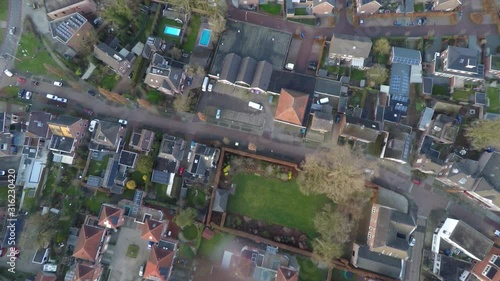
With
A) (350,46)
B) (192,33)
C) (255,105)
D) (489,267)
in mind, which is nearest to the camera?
(489,267)

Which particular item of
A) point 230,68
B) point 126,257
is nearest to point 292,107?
point 230,68

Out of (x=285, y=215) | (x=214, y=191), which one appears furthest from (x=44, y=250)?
(x=285, y=215)

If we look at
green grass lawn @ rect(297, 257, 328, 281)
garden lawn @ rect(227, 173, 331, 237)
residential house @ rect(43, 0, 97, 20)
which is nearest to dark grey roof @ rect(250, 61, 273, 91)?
garden lawn @ rect(227, 173, 331, 237)

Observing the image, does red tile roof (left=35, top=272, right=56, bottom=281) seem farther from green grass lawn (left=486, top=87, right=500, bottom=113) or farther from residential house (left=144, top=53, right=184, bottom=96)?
green grass lawn (left=486, top=87, right=500, bottom=113)

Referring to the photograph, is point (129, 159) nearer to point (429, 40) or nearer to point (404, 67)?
point (404, 67)

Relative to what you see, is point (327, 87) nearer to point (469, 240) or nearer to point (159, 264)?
point (469, 240)
